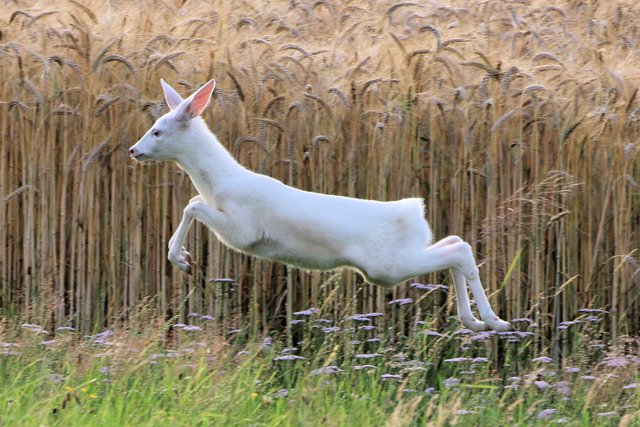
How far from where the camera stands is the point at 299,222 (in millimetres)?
5273

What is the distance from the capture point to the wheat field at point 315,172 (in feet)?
23.3

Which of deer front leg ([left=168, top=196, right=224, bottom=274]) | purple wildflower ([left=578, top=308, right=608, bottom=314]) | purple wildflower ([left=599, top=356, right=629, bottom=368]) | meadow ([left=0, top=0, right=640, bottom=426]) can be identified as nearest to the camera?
deer front leg ([left=168, top=196, right=224, bottom=274])

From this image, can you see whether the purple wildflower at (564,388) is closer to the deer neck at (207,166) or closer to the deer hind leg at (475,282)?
the deer hind leg at (475,282)

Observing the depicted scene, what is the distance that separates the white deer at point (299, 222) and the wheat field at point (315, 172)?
1.50 m

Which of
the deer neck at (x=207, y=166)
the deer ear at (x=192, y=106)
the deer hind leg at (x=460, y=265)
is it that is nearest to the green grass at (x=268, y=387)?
the deer hind leg at (x=460, y=265)

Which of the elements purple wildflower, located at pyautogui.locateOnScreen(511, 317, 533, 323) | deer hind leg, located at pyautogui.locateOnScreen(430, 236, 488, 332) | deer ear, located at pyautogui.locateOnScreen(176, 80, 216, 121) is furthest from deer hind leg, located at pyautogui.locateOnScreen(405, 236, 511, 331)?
deer ear, located at pyautogui.locateOnScreen(176, 80, 216, 121)

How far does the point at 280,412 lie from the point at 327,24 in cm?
565

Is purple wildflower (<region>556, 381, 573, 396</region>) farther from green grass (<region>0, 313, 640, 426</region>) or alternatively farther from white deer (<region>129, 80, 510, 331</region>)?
white deer (<region>129, 80, 510, 331</region>)

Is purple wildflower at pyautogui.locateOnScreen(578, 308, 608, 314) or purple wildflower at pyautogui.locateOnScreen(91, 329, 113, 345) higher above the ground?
purple wildflower at pyautogui.locateOnScreen(578, 308, 608, 314)

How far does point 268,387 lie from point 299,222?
1.20m

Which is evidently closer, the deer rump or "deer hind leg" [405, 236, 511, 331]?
the deer rump

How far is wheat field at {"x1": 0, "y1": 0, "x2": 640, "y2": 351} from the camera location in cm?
709

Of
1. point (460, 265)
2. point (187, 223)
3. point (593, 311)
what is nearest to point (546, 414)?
point (460, 265)

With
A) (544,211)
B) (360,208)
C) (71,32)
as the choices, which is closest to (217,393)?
(360,208)
